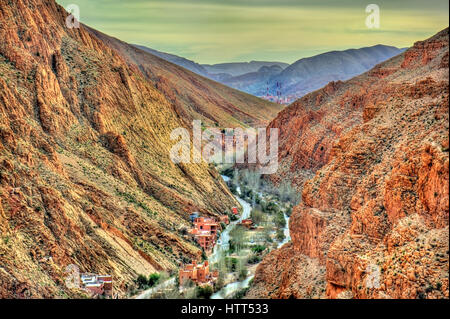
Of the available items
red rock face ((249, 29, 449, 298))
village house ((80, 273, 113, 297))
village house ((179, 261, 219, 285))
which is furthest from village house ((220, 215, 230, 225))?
red rock face ((249, 29, 449, 298))

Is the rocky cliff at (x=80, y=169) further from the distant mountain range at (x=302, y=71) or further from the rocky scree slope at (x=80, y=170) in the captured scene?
the distant mountain range at (x=302, y=71)

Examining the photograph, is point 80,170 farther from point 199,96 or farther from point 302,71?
point 199,96

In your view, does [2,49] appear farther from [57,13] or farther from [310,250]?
[310,250]

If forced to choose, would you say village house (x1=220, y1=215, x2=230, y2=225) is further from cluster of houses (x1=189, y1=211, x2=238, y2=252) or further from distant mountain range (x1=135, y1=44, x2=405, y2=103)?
distant mountain range (x1=135, y1=44, x2=405, y2=103)

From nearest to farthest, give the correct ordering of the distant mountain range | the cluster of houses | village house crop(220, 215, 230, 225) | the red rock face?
1. the red rock face
2. the cluster of houses
3. village house crop(220, 215, 230, 225)
4. the distant mountain range

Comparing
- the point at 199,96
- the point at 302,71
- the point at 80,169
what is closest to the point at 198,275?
the point at 80,169

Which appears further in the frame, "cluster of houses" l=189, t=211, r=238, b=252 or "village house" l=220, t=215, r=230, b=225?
"village house" l=220, t=215, r=230, b=225
